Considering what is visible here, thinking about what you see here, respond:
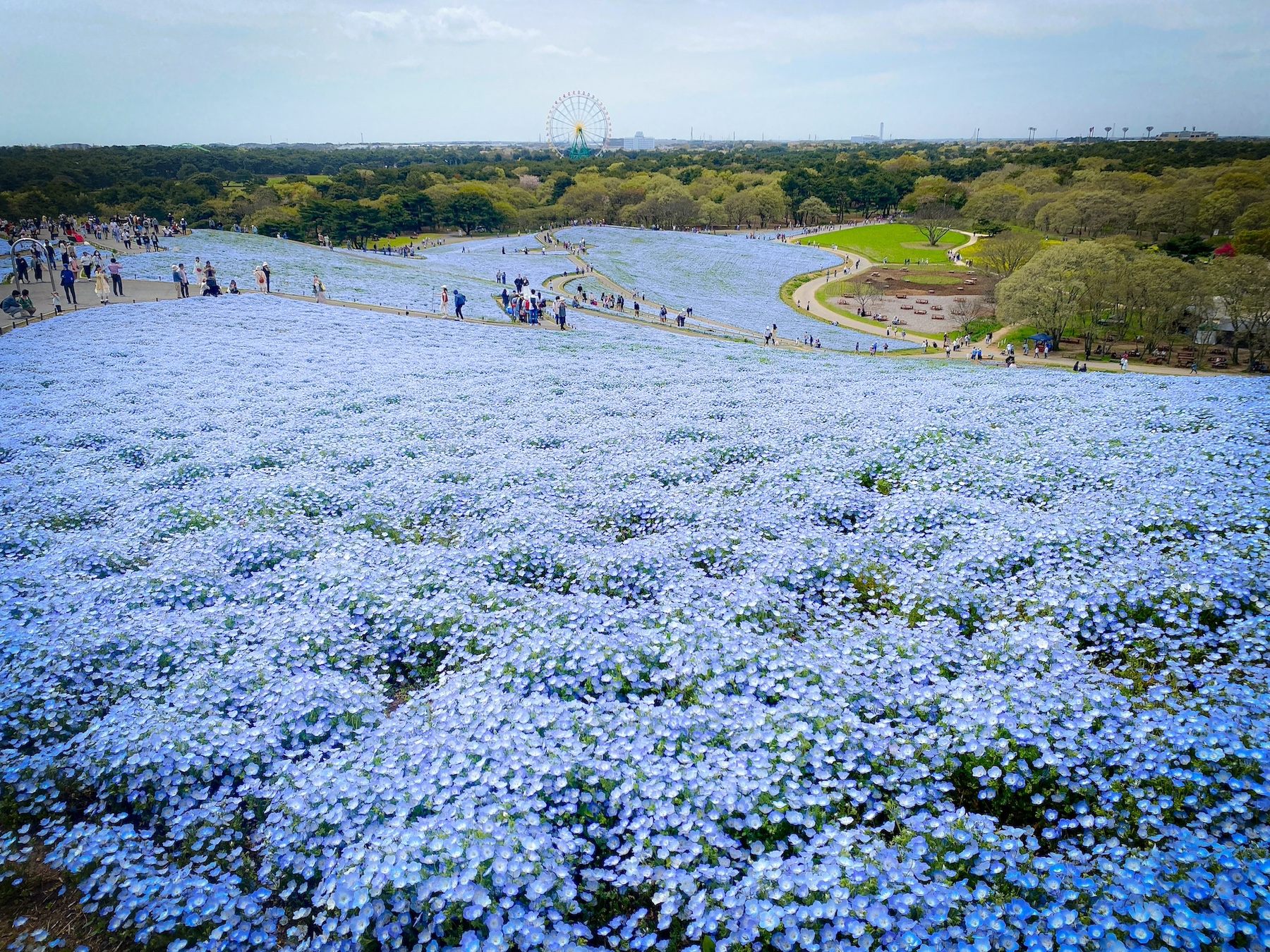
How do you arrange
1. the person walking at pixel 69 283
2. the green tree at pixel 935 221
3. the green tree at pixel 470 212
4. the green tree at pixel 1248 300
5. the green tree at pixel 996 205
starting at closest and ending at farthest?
the person walking at pixel 69 283 < the green tree at pixel 1248 300 < the green tree at pixel 996 205 < the green tree at pixel 470 212 < the green tree at pixel 935 221

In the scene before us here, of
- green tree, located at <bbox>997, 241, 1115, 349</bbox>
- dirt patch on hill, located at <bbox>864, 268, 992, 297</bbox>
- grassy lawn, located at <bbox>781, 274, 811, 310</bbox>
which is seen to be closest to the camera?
green tree, located at <bbox>997, 241, 1115, 349</bbox>

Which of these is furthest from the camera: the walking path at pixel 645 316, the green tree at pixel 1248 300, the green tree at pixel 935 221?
the green tree at pixel 935 221

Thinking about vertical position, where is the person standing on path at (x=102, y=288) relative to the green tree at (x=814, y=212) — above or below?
below

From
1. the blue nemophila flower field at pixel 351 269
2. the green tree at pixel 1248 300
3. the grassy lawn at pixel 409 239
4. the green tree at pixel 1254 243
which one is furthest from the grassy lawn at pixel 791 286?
the grassy lawn at pixel 409 239

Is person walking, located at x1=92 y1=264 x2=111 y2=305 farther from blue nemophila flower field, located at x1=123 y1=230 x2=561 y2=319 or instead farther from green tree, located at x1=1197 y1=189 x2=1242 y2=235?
green tree, located at x1=1197 y1=189 x2=1242 y2=235

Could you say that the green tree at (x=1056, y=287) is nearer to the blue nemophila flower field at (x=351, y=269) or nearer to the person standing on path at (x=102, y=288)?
the blue nemophila flower field at (x=351, y=269)

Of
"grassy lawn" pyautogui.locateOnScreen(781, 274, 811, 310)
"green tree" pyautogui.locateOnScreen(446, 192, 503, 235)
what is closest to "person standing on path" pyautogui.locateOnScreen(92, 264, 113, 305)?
"grassy lawn" pyautogui.locateOnScreen(781, 274, 811, 310)

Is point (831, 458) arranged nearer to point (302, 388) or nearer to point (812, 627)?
point (812, 627)
